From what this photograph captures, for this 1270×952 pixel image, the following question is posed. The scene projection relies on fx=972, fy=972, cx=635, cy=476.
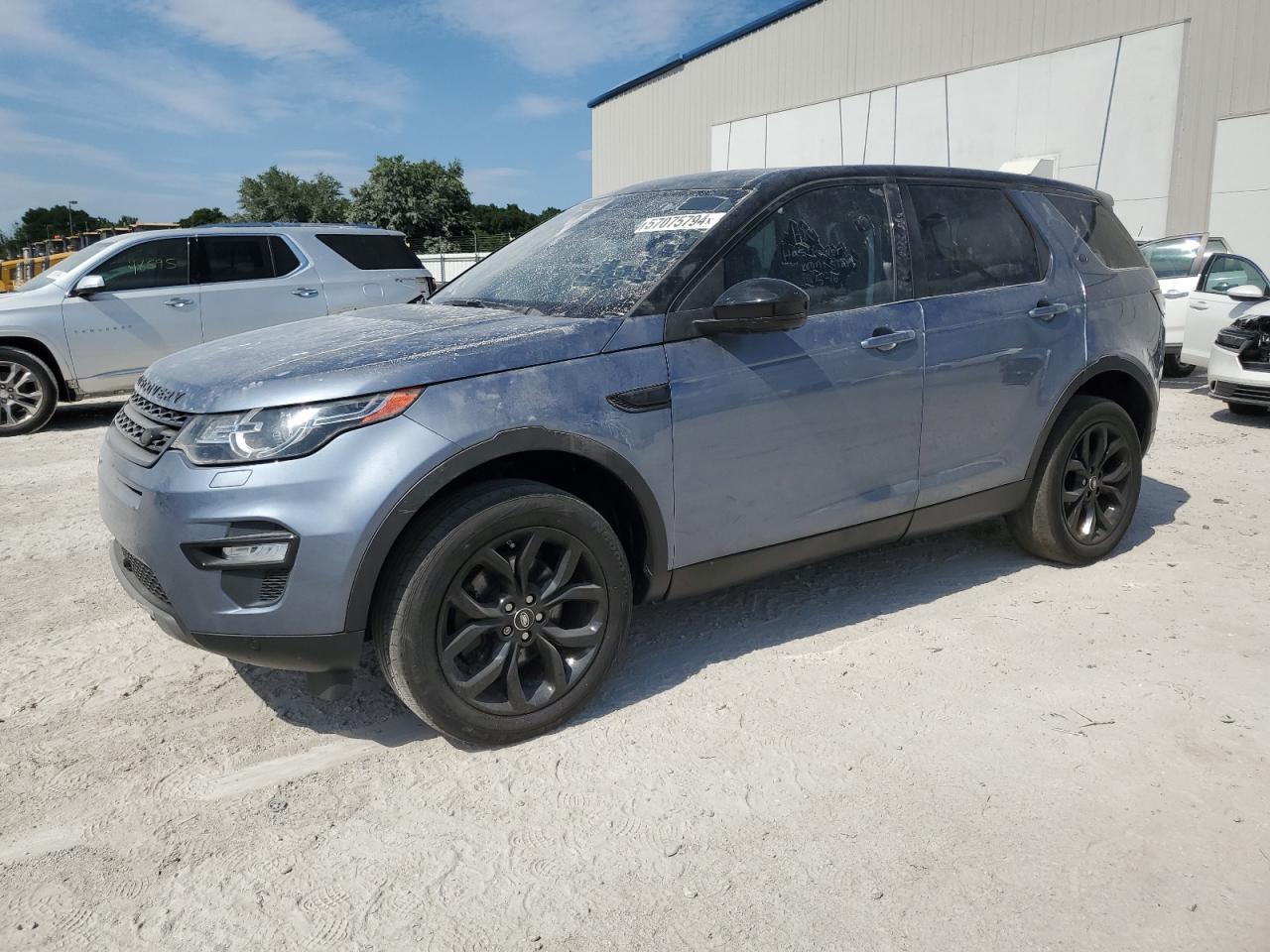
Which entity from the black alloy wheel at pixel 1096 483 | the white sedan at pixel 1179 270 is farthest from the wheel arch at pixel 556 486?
the white sedan at pixel 1179 270

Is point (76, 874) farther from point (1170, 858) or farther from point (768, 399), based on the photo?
point (1170, 858)

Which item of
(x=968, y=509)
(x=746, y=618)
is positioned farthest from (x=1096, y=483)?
(x=746, y=618)

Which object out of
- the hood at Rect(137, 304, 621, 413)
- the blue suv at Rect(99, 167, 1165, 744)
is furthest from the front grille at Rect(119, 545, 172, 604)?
the hood at Rect(137, 304, 621, 413)

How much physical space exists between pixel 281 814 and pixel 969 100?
808 inches

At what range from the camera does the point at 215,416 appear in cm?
280

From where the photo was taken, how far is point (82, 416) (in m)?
10.1

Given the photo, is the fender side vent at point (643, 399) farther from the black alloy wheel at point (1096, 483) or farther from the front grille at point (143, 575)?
the black alloy wheel at point (1096, 483)

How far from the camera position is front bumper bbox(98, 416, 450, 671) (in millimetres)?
2689

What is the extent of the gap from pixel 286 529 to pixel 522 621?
764 mm

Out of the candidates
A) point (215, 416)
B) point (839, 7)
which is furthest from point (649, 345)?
point (839, 7)

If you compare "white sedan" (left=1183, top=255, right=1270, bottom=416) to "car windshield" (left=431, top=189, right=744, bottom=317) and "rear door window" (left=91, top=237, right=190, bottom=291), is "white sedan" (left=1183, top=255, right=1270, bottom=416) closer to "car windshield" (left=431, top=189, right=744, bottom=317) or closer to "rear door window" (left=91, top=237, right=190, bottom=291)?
"car windshield" (left=431, top=189, right=744, bottom=317)

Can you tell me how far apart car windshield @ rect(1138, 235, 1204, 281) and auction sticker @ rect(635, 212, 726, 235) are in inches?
383

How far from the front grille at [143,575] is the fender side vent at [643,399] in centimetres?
147

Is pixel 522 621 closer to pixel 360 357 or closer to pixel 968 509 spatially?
pixel 360 357
